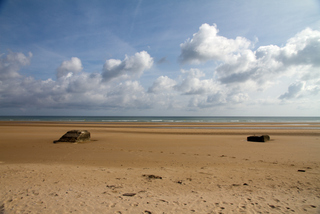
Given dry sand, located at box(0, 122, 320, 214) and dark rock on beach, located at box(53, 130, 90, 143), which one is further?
dark rock on beach, located at box(53, 130, 90, 143)

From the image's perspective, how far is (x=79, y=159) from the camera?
10445 mm

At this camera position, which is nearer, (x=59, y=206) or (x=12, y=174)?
(x=59, y=206)

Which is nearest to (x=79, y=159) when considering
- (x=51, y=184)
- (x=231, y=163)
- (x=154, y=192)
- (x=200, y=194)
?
(x=51, y=184)

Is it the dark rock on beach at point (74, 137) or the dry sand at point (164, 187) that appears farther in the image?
the dark rock on beach at point (74, 137)

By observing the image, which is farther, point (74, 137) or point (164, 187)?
point (74, 137)

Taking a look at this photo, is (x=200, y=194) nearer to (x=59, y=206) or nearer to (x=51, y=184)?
(x=59, y=206)

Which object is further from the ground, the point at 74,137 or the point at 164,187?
the point at 74,137

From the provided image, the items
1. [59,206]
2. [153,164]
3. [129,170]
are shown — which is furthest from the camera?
[153,164]

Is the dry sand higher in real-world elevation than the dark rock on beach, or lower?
lower

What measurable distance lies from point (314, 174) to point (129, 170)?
779 centimetres

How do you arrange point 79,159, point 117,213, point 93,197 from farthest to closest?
point 79,159 < point 93,197 < point 117,213

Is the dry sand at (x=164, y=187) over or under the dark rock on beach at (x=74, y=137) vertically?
under

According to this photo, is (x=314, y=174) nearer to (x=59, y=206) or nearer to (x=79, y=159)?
(x=59, y=206)

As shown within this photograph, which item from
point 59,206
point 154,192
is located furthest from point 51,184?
point 154,192
